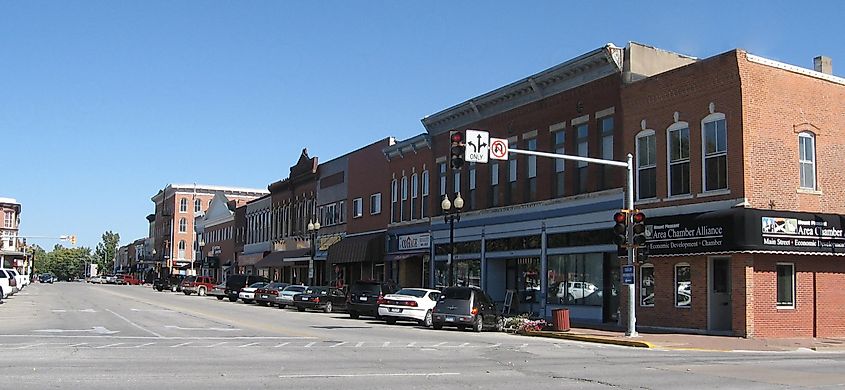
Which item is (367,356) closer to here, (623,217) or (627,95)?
(623,217)

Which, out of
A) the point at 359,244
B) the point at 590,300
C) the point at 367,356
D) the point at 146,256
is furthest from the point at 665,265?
the point at 146,256

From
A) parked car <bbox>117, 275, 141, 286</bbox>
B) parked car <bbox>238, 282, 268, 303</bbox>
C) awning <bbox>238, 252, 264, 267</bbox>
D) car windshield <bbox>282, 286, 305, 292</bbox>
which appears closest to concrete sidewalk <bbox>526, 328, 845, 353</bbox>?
car windshield <bbox>282, 286, 305, 292</bbox>

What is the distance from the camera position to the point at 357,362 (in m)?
17.4

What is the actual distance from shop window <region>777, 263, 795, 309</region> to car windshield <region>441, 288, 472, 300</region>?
973cm

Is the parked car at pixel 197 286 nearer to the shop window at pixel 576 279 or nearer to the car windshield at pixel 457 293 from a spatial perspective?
the shop window at pixel 576 279

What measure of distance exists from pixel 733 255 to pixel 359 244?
1157 inches

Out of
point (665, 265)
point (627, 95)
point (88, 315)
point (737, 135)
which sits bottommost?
point (88, 315)

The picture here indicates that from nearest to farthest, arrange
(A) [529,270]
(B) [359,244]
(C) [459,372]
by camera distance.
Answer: (C) [459,372] < (A) [529,270] < (B) [359,244]

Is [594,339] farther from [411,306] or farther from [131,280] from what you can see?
[131,280]

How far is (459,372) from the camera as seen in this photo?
52.3 feet

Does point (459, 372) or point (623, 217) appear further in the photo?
point (623, 217)

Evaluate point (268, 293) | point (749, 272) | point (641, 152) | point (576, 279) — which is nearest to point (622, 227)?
point (749, 272)

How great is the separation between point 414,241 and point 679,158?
2055 centimetres

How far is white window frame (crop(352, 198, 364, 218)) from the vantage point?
5597cm
